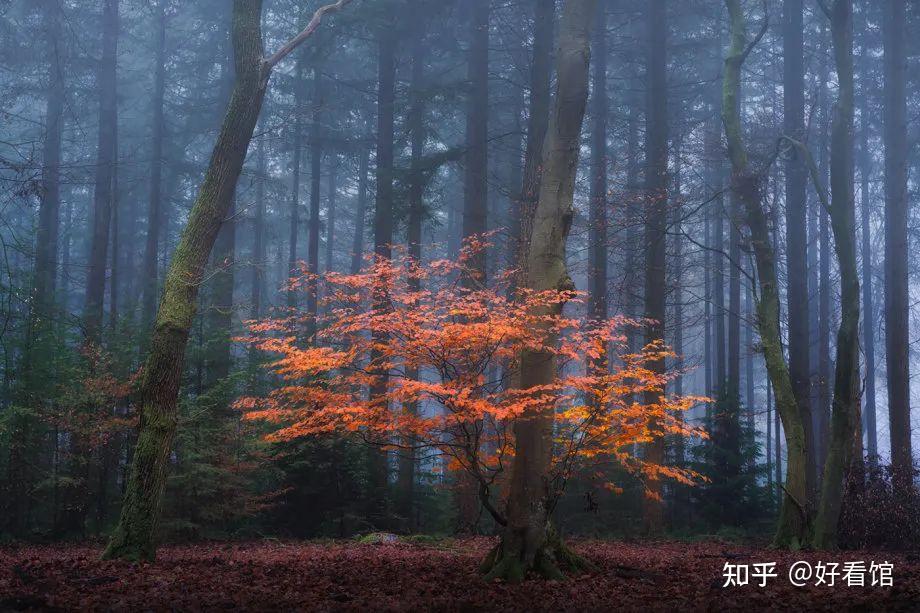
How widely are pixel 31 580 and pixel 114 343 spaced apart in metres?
9.42

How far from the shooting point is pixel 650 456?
45.6 ft

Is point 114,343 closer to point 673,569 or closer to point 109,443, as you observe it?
point 109,443

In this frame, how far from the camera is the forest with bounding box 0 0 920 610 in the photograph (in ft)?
A: 25.5

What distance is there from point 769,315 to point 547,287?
5.42 metres

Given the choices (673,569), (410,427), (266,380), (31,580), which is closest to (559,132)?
(410,427)

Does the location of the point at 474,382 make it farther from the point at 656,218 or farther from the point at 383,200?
the point at 656,218

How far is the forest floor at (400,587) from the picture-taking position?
574cm

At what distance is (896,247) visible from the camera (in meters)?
17.1

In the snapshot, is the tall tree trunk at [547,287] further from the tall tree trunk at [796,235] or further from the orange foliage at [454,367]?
the tall tree trunk at [796,235]

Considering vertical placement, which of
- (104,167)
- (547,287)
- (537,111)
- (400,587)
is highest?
(537,111)

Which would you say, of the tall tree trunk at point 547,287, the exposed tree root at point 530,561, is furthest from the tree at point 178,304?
the exposed tree root at point 530,561

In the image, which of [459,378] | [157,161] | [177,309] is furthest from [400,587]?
[157,161]

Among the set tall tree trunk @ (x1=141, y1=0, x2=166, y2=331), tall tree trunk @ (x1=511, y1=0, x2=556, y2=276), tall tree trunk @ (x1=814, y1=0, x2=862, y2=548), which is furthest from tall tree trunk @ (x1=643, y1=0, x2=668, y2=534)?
tall tree trunk @ (x1=141, y1=0, x2=166, y2=331)

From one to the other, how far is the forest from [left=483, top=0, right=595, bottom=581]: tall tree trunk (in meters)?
0.03
